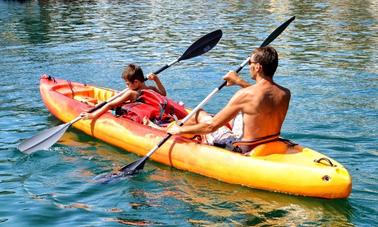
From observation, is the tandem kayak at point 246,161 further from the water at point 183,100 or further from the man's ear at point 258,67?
the man's ear at point 258,67

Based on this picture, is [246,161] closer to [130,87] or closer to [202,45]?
[130,87]

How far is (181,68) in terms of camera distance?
1583cm

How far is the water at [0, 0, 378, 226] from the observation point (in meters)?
6.87

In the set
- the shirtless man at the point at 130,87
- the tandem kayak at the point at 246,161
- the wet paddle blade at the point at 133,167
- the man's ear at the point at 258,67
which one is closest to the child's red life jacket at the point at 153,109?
the shirtless man at the point at 130,87

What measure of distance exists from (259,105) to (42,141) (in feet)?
12.1

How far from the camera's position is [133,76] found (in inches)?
363

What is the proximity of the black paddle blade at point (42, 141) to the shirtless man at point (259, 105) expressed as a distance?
2.64 meters

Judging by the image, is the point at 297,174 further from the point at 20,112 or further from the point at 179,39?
the point at 179,39

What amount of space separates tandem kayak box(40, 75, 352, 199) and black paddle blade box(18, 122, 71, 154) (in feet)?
2.18

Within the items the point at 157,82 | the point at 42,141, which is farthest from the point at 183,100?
the point at 42,141

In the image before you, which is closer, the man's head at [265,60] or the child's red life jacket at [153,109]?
the man's head at [265,60]

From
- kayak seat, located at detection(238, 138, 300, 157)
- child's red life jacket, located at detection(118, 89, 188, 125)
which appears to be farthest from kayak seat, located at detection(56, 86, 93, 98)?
kayak seat, located at detection(238, 138, 300, 157)

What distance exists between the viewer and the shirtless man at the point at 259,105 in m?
6.92

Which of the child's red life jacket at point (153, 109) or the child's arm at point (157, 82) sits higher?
the child's arm at point (157, 82)
